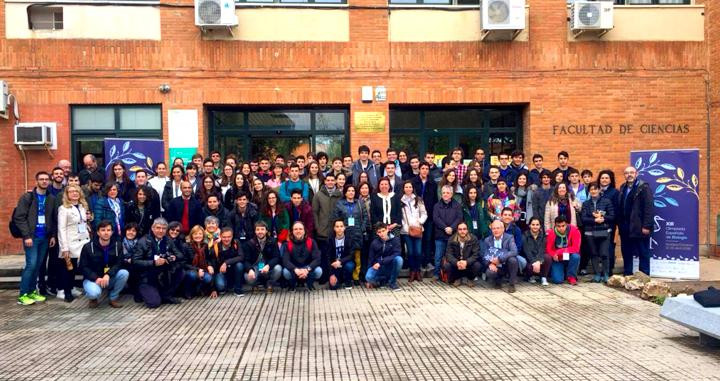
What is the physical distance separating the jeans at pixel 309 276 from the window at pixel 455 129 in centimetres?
497

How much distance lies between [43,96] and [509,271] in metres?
10.1

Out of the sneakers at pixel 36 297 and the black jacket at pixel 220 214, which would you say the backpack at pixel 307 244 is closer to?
the black jacket at pixel 220 214

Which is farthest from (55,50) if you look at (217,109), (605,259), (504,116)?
(605,259)

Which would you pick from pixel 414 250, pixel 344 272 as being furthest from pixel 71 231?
pixel 414 250

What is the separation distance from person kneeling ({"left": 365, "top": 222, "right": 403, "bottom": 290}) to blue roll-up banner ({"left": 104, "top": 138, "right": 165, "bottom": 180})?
14.9 ft

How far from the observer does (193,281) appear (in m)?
8.59

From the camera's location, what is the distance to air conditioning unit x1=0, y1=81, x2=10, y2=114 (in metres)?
11.5

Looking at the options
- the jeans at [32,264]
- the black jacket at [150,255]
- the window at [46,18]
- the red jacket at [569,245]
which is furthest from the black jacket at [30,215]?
the red jacket at [569,245]

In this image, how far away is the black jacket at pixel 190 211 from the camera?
8984 millimetres

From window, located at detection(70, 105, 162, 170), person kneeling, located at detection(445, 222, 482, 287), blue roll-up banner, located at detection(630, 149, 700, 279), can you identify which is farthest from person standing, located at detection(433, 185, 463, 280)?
window, located at detection(70, 105, 162, 170)

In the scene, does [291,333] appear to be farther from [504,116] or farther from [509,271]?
[504,116]

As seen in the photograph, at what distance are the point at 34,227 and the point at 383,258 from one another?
17.5ft

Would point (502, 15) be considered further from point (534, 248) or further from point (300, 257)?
point (300, 257)

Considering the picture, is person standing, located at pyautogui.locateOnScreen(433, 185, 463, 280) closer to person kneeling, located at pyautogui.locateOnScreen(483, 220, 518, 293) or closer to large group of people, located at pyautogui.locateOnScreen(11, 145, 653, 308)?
large group of people, located at pyautogui.locateOnScreen(11, 145, 653, 308)
